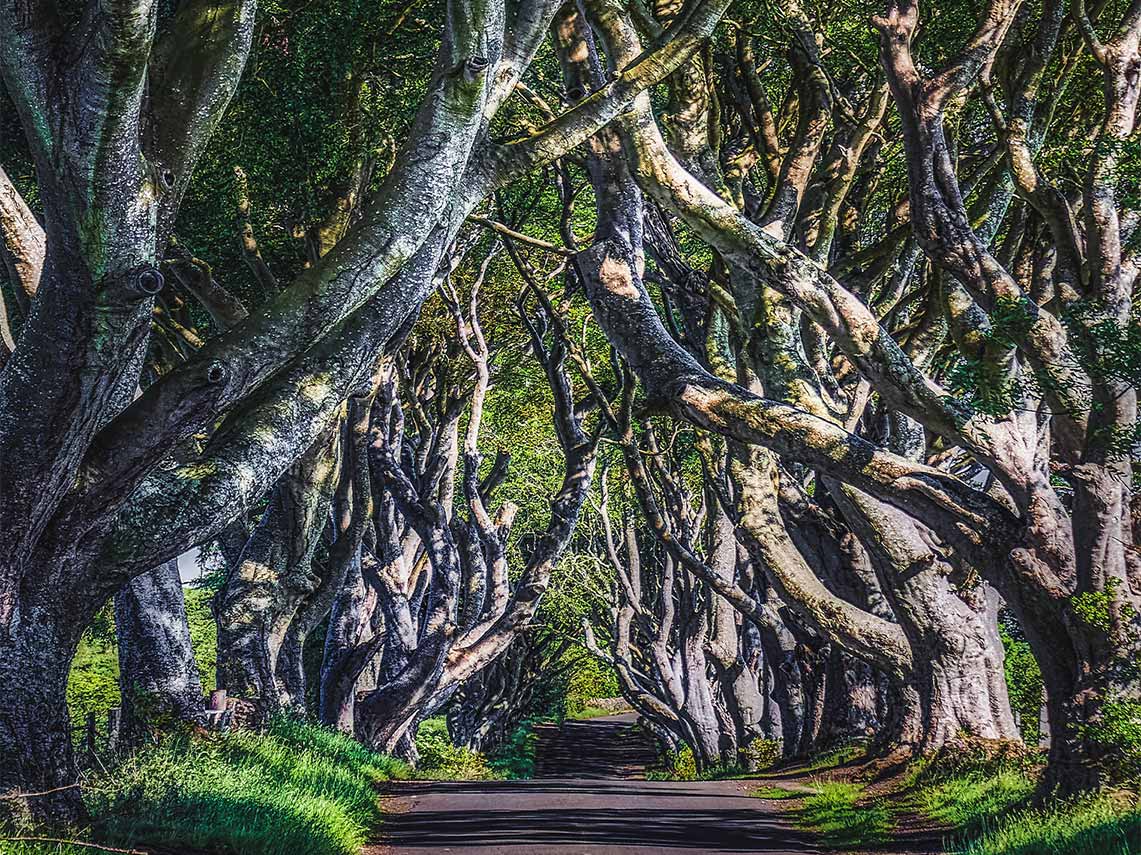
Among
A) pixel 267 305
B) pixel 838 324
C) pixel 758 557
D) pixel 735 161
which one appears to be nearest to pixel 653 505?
pixel 758 557

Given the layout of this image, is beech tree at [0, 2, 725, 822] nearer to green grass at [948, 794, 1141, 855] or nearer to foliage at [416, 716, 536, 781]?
green grass at [948, 794, 1141, 855]

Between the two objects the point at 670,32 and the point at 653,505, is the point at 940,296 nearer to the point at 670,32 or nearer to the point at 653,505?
the point at 670,32

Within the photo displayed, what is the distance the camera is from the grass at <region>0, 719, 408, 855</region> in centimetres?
681

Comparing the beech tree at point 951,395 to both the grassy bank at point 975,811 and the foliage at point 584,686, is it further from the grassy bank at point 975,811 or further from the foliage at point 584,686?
the foliage at point 584,686

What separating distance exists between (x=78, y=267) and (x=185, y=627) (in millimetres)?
5317

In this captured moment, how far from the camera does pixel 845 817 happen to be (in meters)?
10.2

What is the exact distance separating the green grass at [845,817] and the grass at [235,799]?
4.04m

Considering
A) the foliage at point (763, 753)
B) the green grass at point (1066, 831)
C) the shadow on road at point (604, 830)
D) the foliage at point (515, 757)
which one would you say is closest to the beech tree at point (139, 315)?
the shadow on road at point (604, 830)

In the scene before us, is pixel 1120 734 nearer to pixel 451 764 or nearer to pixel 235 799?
pixel 235 799

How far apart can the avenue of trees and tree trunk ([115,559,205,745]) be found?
0.12 ft

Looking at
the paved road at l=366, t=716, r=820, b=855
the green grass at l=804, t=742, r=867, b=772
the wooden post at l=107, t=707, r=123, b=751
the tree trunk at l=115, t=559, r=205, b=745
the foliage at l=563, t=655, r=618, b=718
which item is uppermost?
the tree trunk at l=115, t=559, r=205, b=745

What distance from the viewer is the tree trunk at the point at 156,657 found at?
936 cm

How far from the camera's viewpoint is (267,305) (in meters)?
6.11

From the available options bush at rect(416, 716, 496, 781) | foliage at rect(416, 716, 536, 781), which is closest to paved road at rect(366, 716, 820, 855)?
foliage at rect(416, 716, 536, 781)
